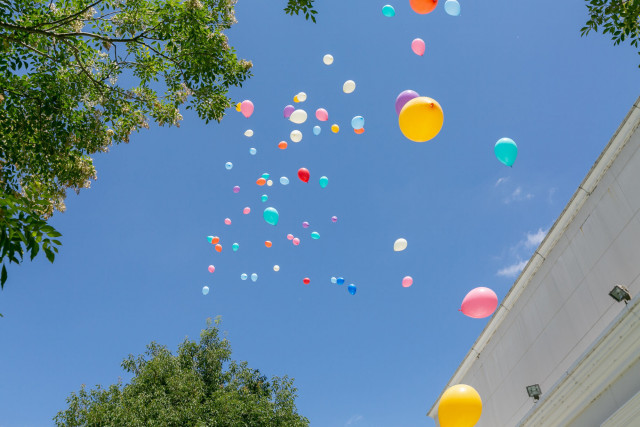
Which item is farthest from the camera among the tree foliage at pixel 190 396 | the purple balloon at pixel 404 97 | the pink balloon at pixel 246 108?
the tree foliage at pixel 190 396

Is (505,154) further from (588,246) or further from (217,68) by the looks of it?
(217,68)

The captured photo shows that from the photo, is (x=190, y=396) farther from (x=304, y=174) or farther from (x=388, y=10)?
(x=388, y=10)

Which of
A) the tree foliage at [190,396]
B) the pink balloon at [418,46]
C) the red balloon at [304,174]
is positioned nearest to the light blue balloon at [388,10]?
the pink balloon at [418,46]

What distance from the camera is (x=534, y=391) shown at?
7.00m

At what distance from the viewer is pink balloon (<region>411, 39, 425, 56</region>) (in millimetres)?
8117

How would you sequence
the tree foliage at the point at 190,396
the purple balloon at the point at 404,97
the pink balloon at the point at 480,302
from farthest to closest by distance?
the tree foliage at the point at 190,396, the purple balloon at the point at 404,97, the pink balloon at the point at 480,302

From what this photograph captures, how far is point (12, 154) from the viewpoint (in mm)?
7027

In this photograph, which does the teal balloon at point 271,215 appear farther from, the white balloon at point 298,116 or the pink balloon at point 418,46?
the pink balloon at point 418,46

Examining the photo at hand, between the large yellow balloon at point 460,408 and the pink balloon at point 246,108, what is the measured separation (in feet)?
21.6

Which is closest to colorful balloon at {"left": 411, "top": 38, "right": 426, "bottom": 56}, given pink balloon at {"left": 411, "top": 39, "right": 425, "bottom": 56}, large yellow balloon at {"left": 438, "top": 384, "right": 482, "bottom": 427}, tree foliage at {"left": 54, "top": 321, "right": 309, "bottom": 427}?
pink balloon at {"left": 411, "top": 39, "right": 425, "bottom": 56}

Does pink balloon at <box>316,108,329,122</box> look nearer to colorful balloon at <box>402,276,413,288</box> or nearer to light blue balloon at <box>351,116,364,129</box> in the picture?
light blue balloon at <box>351,116,364,129</box>

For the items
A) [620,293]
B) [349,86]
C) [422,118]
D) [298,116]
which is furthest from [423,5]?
[620,293]

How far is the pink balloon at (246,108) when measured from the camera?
29.2ft

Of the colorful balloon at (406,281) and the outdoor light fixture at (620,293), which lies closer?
the outdoor light fixture at (620,293)
